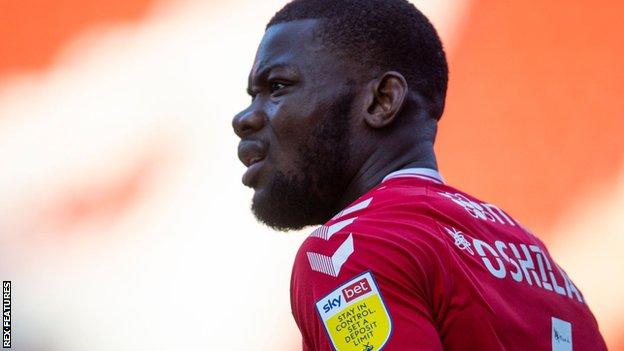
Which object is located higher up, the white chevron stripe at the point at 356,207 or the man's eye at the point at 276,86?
the man's eye at the point at 276,86

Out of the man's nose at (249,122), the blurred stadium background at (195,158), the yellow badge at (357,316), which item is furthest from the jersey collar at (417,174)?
the blurred stadium background at (195,158)

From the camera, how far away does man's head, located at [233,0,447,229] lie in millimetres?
1548

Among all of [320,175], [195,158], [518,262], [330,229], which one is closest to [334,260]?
[330,229]

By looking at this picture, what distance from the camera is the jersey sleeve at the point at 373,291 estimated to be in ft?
3.62

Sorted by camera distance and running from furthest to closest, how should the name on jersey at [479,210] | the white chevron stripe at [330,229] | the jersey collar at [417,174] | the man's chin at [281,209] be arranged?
the man's chin at [281,209]
the jersey collar at [417,174]
the name on jersey at [479,210]
the white chevron stripe at [330,229]

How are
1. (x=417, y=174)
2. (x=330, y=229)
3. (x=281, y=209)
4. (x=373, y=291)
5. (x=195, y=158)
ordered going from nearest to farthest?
(x=373, y=291)
(x=330, y=229)
(x=417, y=174)
(x=281, y=209)
(x=195, y=158)

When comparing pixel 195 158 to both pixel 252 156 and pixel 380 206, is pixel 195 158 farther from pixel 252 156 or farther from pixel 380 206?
pixel 380 206

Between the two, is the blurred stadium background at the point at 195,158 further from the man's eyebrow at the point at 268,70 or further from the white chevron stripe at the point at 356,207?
the white chevron stripe at the point at 356,207

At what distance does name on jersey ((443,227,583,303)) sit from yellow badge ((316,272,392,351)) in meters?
0.16

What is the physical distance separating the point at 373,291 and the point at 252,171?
1.75 feet

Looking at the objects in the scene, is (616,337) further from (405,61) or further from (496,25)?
(405,61)

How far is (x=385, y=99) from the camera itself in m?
1.56

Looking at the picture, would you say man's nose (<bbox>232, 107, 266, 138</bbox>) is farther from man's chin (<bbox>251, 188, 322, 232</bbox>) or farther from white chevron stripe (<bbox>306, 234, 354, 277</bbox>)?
white chevron stripe (<bbox>306, 234, 354, 277</bbox>)

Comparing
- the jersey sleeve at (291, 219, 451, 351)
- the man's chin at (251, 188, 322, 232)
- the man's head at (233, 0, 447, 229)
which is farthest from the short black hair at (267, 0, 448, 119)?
the jersey sleeve at (291, 219, 451, 351)
